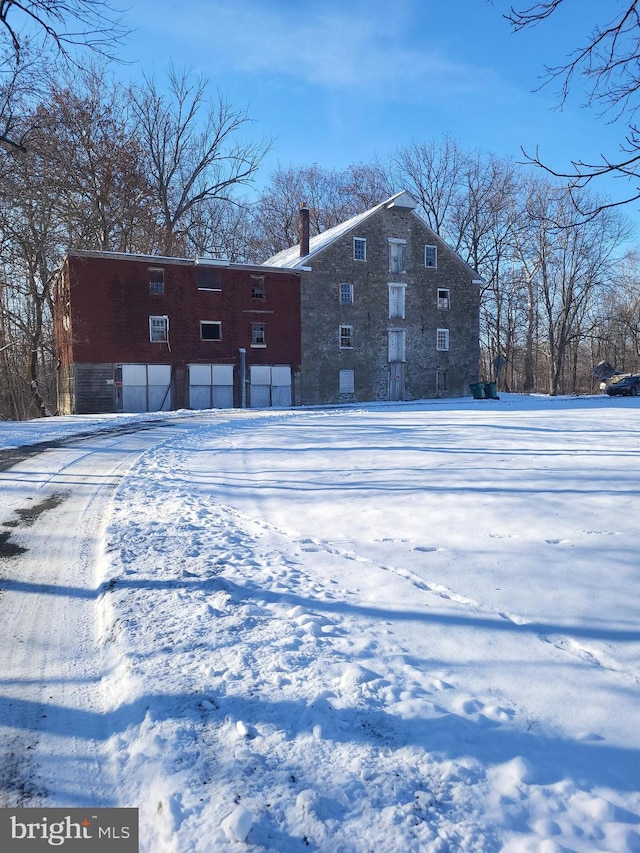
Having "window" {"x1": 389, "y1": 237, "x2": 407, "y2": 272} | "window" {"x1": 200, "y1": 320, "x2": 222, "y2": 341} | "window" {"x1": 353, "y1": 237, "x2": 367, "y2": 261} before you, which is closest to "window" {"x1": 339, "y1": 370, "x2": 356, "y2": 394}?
"window" {"x1": 353, "y1": 237, "x2": 367, "y2": 261}

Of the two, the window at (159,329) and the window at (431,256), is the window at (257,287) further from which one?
the window at (431,256)

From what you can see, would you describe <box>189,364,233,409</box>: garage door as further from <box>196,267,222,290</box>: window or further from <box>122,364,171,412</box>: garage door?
<box>196,267,222,290</box>: window

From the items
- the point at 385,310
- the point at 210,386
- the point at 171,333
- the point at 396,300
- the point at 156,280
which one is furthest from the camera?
the point at 396,300

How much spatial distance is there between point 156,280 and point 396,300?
1629cm

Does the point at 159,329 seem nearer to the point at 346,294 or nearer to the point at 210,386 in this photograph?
the point at 210,386

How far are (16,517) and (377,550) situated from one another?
4.44 m

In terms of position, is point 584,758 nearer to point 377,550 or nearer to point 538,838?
point 538,838

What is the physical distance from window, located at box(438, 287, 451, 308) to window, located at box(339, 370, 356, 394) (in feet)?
29.8

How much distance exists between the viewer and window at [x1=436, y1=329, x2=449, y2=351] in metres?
38.8

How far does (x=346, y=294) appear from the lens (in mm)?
35719

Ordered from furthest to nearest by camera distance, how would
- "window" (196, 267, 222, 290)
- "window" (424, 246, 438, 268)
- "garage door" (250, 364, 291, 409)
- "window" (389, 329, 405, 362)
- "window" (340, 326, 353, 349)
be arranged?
"window" (424, 246, 438, 268) → "window" (389, 329, 405, 362) → "window" (340, 326, 353, 349) → "garage door" (250, 364, 291, 409) → "window" (196, 267, 222, 290)

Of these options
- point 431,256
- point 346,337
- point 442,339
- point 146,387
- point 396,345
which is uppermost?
point 431,256

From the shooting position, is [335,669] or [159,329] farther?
[159,329]

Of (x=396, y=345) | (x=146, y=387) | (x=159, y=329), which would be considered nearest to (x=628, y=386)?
(x=396, y=345)
